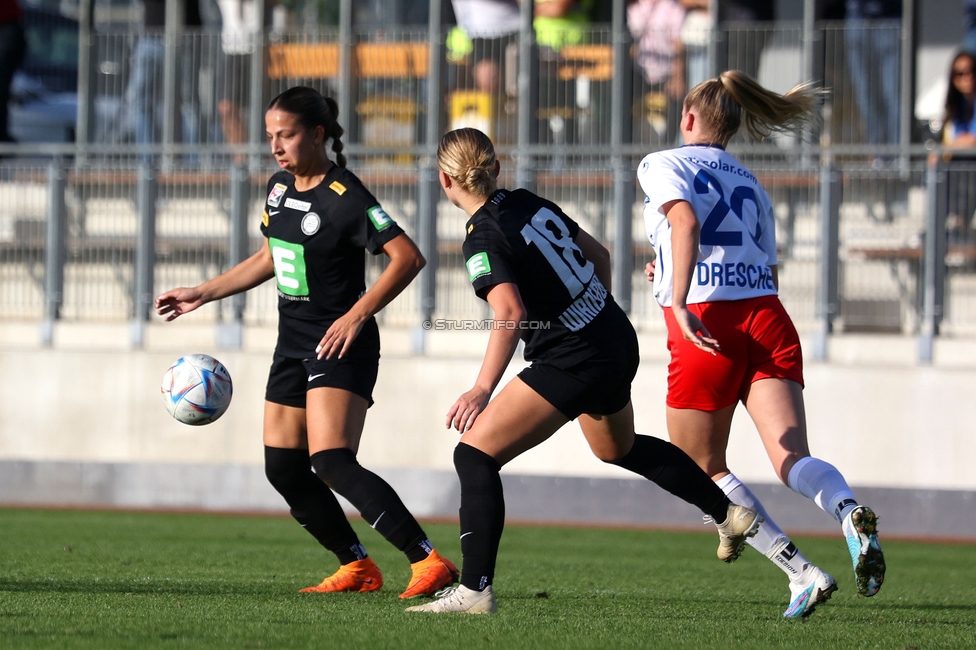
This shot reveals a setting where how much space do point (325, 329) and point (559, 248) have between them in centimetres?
129

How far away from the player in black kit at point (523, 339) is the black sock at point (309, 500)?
1119mm

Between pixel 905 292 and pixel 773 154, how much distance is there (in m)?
2.53

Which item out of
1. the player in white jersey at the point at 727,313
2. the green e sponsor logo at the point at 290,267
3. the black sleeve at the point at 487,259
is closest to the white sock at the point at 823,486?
the player in white jersey at the point at 727,313

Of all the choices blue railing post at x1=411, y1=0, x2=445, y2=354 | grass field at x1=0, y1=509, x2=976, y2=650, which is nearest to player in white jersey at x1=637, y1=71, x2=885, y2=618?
grass field at x1=0, y1=509, x2=976, y2=650

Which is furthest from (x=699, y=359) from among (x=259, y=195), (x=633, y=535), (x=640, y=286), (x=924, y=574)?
(x=259, y=195)

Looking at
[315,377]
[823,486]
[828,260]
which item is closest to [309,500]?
[315,377]

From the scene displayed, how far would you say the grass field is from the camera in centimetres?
470

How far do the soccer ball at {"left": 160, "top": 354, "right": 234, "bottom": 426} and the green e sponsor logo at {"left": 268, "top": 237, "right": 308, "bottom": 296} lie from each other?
620mm

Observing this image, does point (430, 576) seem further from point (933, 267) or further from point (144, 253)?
point (144, 253)

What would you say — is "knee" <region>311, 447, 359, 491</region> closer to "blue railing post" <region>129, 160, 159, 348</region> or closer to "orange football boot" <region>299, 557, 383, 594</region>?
"orange football boot" <region>299, 557, 383, 594</region>

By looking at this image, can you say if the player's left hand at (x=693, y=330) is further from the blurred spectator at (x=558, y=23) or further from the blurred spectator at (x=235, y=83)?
the blurred spectator at (x=235, y=83)

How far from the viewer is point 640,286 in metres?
13.2

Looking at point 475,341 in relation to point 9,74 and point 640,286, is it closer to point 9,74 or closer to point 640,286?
point 640,286

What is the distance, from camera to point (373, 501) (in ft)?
19.3
